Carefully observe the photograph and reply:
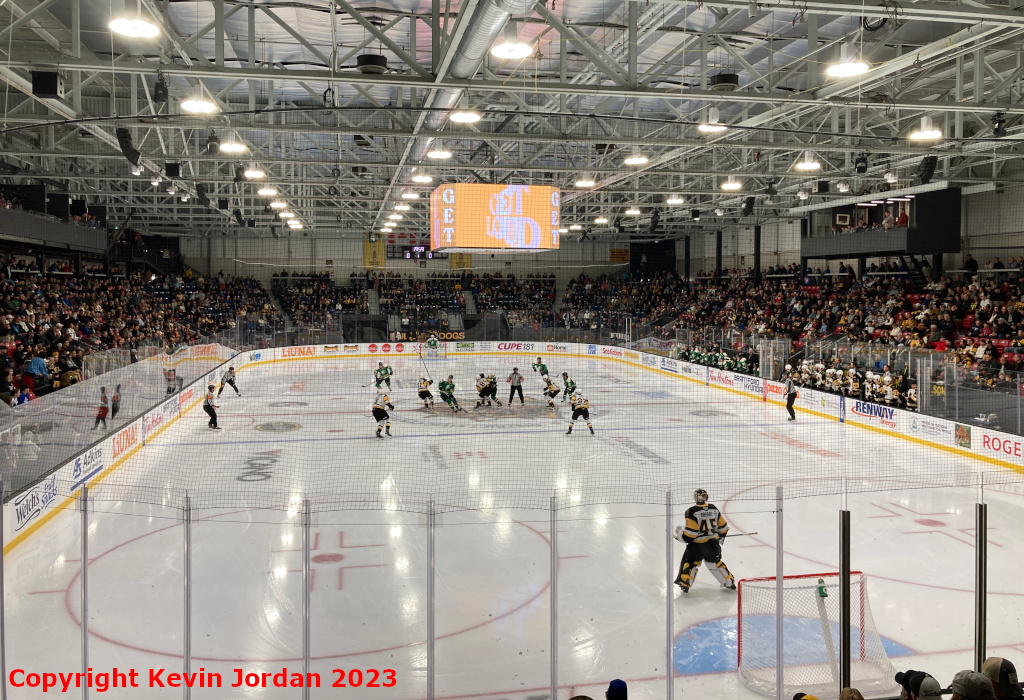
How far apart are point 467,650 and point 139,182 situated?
1050 inches

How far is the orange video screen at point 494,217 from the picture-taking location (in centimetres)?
1805

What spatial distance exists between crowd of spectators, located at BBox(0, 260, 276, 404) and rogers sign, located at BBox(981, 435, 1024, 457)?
15.5m

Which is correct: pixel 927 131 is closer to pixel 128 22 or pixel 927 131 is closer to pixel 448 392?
pixel 128 22

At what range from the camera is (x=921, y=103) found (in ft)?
40.7

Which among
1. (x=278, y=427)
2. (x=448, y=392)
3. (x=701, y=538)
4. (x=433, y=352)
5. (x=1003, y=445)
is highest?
(x=433, y=352)

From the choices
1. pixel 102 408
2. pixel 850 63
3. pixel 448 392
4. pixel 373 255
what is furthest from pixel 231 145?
pixel 373 255

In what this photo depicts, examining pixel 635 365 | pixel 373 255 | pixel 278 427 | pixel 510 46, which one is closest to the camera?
pixel 510 46

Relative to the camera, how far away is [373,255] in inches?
1711

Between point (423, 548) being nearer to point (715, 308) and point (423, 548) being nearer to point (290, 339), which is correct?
point (290, 339)

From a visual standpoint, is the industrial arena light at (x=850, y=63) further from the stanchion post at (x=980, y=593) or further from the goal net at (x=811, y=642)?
the goal net at (x=811, y=642)

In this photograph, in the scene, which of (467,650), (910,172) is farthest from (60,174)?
(910,172)

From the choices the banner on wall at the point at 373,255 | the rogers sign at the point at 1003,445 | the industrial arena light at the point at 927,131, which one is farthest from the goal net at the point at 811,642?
the banner on wall at the point at 373,255

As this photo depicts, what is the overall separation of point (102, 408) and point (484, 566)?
7263mm

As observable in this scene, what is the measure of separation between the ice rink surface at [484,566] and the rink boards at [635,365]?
30cm
